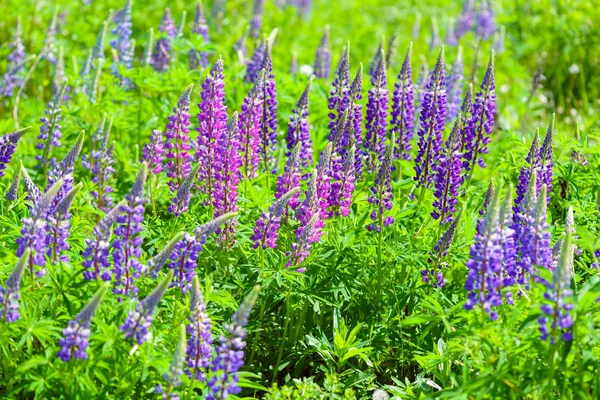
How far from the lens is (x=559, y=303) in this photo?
9.68ft

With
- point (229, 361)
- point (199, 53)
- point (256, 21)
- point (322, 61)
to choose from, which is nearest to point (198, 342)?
point (229, 361)

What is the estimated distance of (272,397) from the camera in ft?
11.6

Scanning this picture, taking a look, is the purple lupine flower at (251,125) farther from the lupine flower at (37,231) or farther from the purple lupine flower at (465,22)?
the purple lupine flower at (465,22)

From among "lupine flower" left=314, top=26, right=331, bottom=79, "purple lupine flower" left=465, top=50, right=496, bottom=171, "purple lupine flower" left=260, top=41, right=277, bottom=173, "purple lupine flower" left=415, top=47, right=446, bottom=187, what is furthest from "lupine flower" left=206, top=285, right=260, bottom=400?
"lupine flower" left=314, top=26, right=331, bottom=79

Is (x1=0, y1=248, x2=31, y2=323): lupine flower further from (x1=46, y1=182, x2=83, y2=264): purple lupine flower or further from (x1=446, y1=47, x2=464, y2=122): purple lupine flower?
(x1=446, y1=47, x2=464, y2=122): purple lupine flower

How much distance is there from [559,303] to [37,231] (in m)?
2.13

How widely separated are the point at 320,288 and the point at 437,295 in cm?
60

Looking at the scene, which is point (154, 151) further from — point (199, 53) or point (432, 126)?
point (199, 53)

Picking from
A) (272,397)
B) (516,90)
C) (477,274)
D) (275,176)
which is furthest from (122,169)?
(516,90)

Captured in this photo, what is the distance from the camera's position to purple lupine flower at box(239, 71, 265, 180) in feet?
15.1

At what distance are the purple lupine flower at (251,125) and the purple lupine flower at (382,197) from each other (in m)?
0.81

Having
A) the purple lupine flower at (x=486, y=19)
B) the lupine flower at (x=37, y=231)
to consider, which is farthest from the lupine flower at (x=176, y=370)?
the purple lupine flower at (x=486, y=19)

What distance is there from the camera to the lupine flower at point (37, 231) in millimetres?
3219

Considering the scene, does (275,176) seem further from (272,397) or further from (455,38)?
(455,38)
